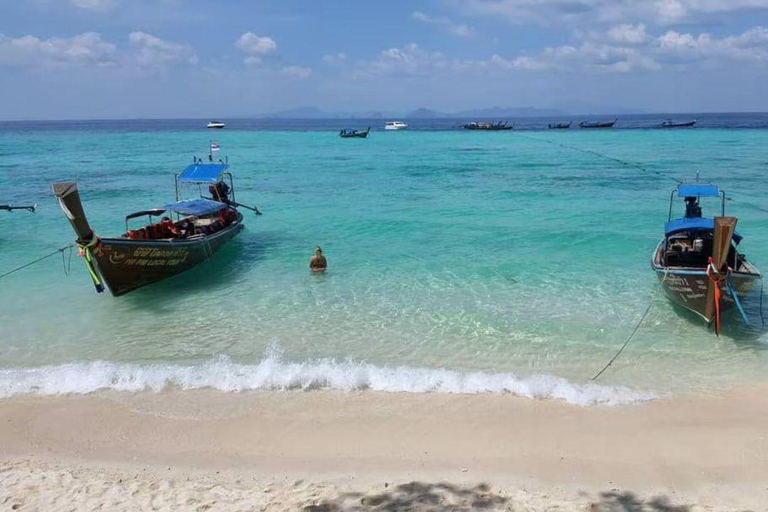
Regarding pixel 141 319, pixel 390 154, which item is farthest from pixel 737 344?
pixel 390 154

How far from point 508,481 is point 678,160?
45.9 m

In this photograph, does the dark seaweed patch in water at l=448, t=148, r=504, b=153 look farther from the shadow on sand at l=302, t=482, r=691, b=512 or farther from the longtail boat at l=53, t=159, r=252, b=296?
the shadow on sand at l=302, t=482, r=691, b=512

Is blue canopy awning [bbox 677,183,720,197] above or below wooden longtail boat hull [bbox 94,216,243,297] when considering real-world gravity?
above

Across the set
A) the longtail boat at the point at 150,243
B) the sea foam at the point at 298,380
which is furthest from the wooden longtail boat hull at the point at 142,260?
the sea foam at the point at 298,380

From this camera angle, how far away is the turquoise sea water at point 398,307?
9.75 meters

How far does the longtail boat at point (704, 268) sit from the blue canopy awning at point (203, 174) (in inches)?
544

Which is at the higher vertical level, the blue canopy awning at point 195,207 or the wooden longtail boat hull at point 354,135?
the wooden longtail boat hull at point 354,135

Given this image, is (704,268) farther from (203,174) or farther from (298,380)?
(203,174)

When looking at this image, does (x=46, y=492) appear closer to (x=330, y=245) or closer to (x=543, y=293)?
(x=543, y=293)

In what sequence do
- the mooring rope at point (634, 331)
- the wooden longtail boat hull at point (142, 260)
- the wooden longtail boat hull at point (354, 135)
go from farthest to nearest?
the wooden longtail boat hull at point (354, 135) < the wooden longtail boat hull at point (142, 260) < the mooring rope at point (634, 331)

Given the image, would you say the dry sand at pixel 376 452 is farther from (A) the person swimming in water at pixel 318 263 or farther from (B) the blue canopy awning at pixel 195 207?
(B) the blue canopy awning at pixel 195 207

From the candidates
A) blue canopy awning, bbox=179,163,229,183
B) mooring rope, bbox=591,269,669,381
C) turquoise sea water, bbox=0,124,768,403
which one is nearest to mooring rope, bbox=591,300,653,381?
mooring rope, bbox=591,269,669,381

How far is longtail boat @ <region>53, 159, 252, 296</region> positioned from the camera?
1271 centimetres

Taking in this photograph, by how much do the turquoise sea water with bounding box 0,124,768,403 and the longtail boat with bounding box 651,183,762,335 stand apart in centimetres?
54
